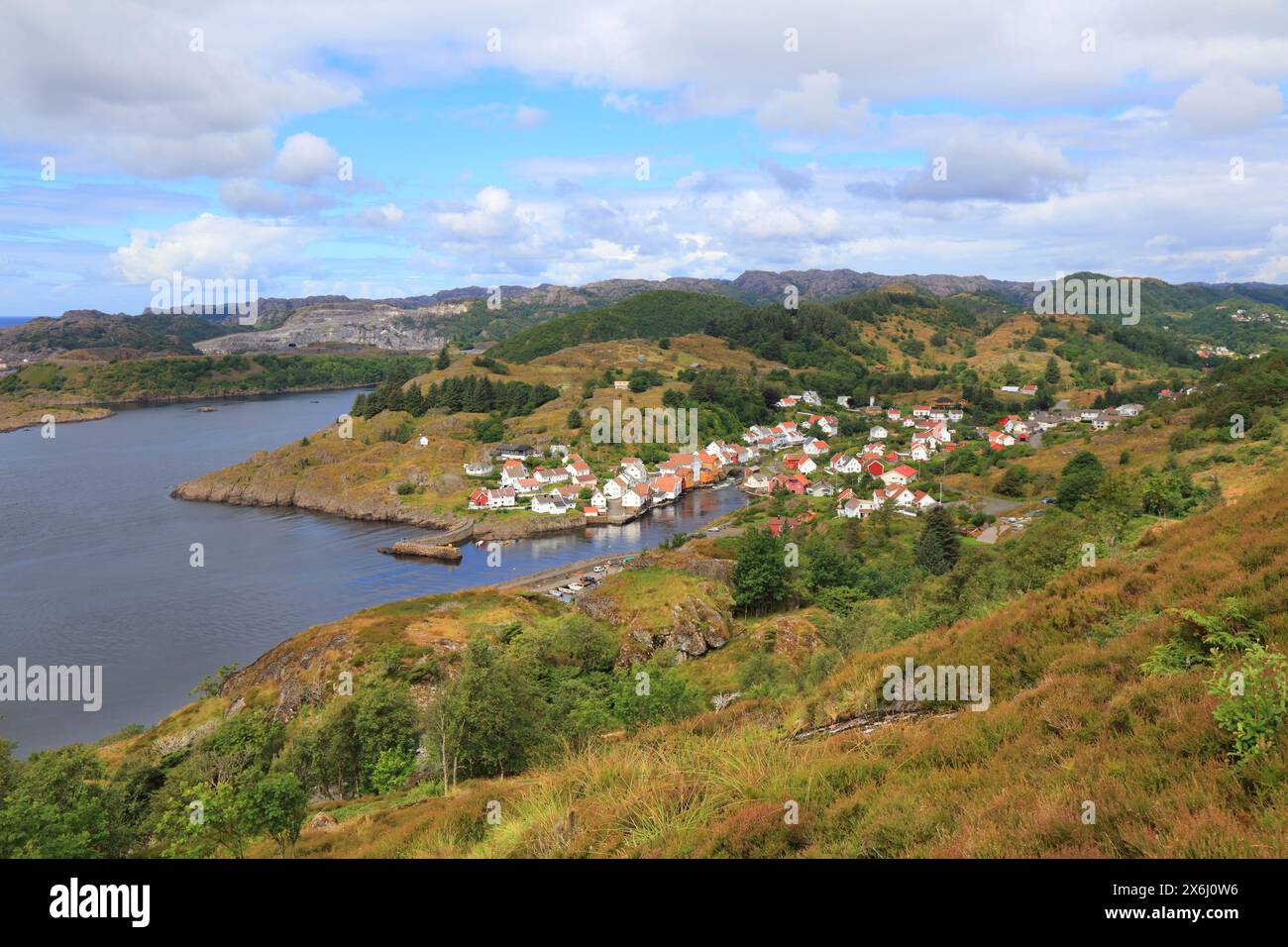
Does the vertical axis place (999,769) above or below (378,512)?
above

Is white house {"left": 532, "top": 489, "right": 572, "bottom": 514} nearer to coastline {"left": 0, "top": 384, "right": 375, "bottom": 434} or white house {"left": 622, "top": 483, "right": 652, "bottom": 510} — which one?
white house {"left": 622, "top": 483, "right": 652, "bottom": 510}

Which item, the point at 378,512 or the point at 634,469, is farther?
the point at 634,469

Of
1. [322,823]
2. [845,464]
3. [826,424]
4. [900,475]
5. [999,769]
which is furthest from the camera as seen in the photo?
[826,424]

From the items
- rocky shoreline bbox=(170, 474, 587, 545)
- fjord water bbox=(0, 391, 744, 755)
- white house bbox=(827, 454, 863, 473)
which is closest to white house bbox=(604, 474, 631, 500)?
fjord water bbox=(0, 391, 744, 755)

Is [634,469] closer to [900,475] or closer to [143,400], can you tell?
[900,475]

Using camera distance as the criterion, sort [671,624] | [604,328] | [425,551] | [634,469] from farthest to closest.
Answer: [604,328]
[634,469]
[425,551]
[671,624]

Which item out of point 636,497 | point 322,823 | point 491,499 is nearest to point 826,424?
point 636,497

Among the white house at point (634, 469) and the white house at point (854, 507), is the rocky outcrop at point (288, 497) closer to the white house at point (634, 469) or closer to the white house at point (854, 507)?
the white house at point (634, 469)

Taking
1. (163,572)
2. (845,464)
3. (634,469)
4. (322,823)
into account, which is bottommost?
(163,572)
